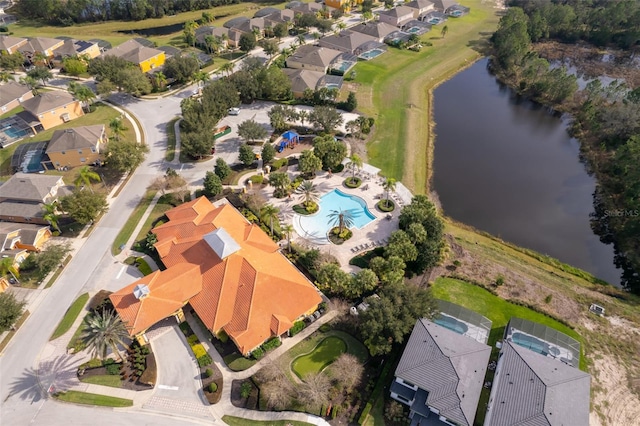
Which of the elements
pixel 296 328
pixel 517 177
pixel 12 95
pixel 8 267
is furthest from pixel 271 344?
pixel 12 95

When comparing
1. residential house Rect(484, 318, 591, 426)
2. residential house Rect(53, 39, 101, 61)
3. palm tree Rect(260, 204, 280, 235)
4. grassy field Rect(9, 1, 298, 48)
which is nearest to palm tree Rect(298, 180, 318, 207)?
palm tree Rect(260, 204, 280, 235)

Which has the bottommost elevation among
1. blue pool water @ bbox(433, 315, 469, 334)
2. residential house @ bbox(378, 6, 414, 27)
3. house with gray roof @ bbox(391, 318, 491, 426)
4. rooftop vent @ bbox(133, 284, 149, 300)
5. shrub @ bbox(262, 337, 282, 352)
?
shrub @ bbox(262, 337, 282, 352)

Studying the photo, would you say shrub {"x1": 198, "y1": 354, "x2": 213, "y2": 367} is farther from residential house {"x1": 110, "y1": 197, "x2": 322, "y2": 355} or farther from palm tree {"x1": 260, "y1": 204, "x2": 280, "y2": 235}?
palm tree {"x1": 260, "y1": 204, "x2": 280, "y2": 235}

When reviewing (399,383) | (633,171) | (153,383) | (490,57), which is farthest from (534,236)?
(490,57)

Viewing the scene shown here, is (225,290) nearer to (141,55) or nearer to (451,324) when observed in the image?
(451,324)

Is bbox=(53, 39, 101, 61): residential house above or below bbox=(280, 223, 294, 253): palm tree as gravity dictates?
above

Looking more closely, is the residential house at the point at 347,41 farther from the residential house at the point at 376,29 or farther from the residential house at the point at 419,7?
the residential house at the point at 419,7

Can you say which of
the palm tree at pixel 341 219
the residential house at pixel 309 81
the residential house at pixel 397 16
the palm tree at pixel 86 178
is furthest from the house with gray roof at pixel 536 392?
the residential house at pixel 397 16
